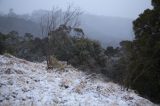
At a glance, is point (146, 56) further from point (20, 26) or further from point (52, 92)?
point (20, 26)

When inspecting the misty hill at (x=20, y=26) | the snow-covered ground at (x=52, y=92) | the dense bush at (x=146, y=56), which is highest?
the misty hill at (x=20, y=26)

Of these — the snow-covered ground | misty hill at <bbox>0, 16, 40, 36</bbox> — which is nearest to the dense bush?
the snow-covered ground

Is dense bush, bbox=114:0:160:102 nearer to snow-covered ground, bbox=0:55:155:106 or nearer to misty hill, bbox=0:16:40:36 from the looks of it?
snow-covered ground, bbox=0:55:155:106

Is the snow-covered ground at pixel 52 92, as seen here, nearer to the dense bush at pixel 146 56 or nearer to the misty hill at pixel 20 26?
the dense bush at pixel 146 56

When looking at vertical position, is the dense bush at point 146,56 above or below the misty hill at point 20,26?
below

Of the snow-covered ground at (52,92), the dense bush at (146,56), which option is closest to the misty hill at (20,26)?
the dense bush at (146,56)

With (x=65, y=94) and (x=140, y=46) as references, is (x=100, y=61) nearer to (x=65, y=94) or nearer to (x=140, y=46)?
(x=140, y=46)

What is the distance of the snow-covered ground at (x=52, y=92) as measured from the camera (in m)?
8.82

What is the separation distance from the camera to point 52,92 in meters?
9.91

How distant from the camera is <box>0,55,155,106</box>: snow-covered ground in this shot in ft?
28.9

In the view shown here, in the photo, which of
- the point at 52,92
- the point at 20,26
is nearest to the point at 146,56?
the point at 52,92

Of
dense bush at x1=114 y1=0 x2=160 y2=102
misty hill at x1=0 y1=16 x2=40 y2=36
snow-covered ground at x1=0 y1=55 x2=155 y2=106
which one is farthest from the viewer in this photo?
misty hill at x1=0 y1=16 x2=40 y2=36

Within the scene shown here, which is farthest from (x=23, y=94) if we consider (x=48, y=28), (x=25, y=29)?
(x=25, y=29)

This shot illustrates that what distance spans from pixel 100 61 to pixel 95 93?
1728 centimetres
